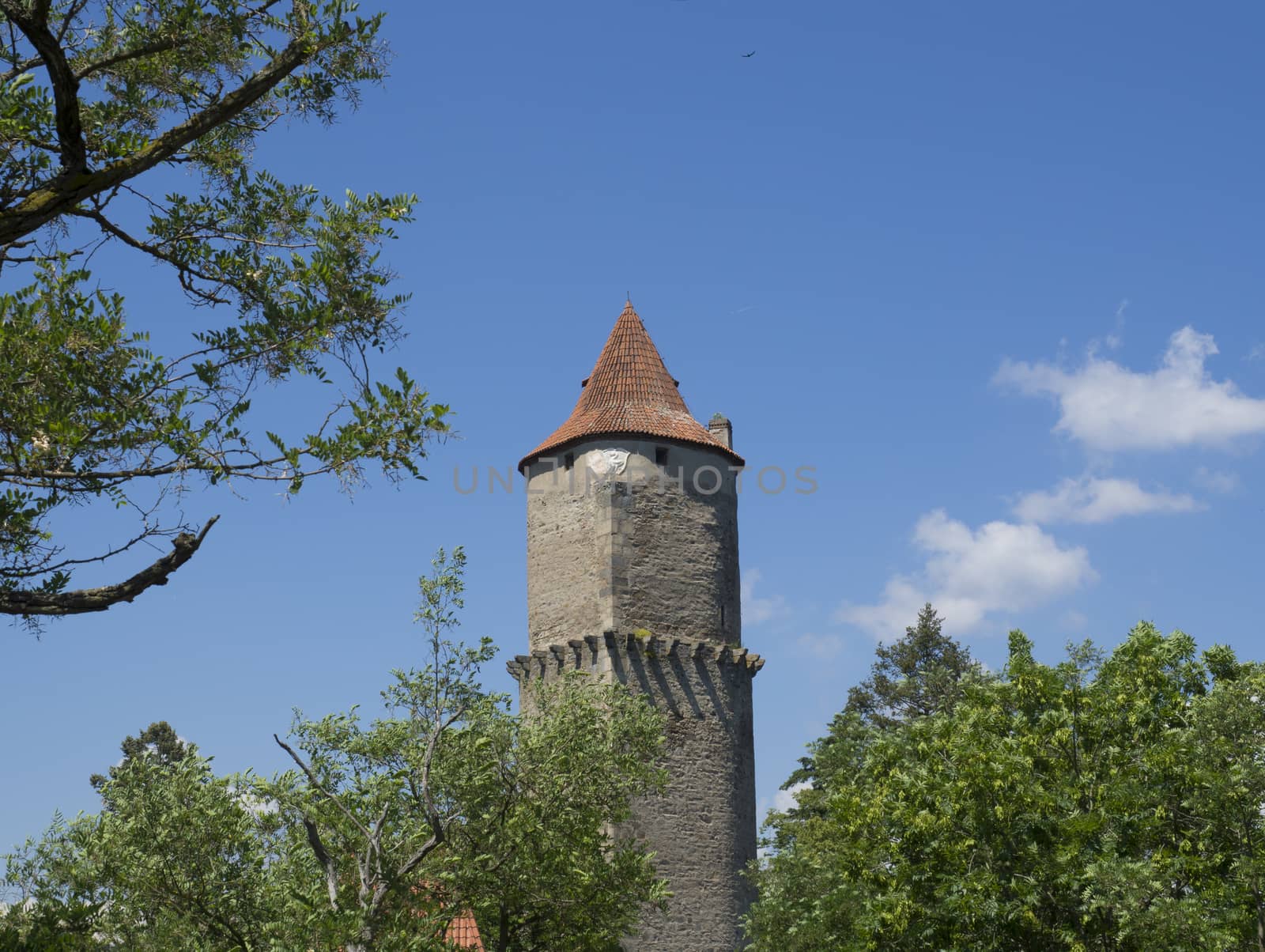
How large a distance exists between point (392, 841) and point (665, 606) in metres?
14.4

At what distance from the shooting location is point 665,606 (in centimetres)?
3200

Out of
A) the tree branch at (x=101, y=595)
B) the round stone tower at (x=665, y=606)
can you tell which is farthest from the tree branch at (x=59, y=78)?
the round stone tower at (x=665, y=606)

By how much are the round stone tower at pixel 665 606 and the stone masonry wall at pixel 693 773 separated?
4 centimetres

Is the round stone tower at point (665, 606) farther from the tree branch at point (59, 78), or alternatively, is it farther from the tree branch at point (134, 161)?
the tree branch at point (59, 78)

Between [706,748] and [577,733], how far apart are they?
12.1 metres

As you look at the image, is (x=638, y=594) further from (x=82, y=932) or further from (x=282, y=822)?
(x=82, y=932)

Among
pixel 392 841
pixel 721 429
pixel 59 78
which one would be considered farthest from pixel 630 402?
pixel 59 78

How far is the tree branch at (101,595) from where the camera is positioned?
35.1 ft

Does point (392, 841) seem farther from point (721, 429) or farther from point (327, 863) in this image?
point (721, 429)

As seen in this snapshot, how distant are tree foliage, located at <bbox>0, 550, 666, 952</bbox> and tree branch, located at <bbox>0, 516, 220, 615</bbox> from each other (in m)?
5.40

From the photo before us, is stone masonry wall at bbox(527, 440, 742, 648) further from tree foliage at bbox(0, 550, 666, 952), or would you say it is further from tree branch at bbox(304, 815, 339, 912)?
tree branch at bbox(304, 815, 339, 912)

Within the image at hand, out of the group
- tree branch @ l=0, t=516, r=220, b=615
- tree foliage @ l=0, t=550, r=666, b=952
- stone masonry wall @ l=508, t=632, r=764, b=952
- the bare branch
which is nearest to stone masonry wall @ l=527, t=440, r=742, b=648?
stone masonry wall @ l=508, t=632, r=764, b=952

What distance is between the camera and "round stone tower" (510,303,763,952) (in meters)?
30.2

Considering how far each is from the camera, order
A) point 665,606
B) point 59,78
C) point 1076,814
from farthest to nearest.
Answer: point 665,606
point 1076,814
point 59,78
